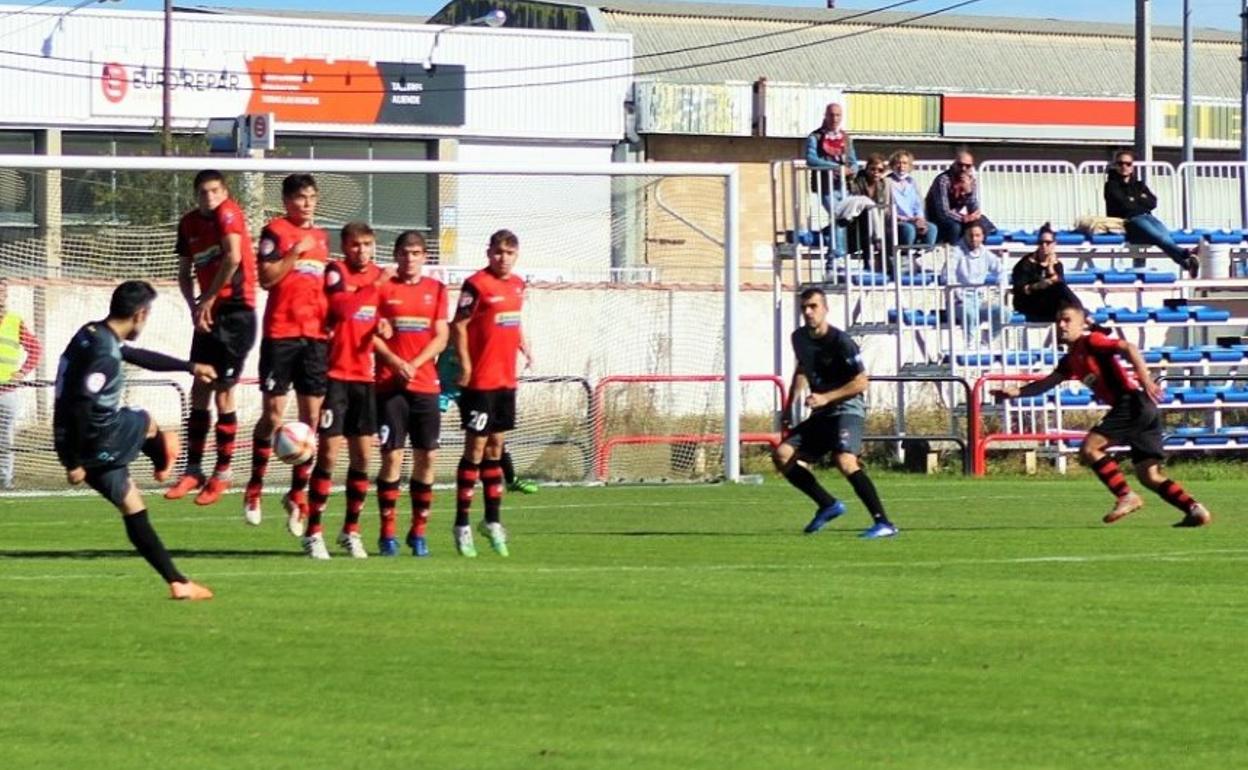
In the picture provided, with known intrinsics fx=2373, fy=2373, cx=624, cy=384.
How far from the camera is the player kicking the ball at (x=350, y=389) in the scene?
14844 mm

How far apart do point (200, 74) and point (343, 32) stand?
3984 millimetres

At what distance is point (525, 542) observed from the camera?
650 inches

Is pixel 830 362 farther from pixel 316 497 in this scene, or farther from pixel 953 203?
pixel 953 203

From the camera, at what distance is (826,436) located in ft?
56.7

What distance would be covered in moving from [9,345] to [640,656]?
13451 mm

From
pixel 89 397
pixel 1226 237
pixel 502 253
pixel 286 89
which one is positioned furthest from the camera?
pixel 286 89

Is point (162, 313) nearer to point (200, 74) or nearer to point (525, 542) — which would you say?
point (525, 542)

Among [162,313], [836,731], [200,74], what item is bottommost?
[836,731]

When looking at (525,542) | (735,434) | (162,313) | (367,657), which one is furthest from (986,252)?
(367,657)

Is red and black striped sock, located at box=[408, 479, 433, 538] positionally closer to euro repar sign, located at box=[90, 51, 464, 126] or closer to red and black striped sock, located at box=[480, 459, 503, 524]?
red and black striped sock, located at box=[480, 459, 503, 524]

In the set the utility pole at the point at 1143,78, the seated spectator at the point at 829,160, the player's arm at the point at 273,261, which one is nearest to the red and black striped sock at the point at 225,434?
the player's arm at the point at 273,261

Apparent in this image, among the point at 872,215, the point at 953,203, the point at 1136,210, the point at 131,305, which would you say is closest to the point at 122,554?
the point at 131,305

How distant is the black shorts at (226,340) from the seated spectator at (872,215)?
13.7 m

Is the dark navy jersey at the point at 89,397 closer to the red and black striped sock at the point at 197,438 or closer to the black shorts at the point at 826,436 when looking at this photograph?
the red and black striped sock at the point at 197,438
